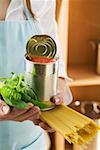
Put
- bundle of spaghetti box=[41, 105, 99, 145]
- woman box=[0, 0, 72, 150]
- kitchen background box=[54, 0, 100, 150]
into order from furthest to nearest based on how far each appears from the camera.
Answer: kitchen background box=[54, 0, 100, 150] → woman box=[0, 0, 72, 150] → bundle of spaghetti box=[41, 105, 99, 145]

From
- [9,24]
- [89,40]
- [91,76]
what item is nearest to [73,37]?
[89,40]

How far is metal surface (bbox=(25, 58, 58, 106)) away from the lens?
60cm

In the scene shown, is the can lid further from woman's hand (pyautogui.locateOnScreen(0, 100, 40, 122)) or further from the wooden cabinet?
the wooden cabinet

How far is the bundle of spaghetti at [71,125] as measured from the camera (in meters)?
0.60

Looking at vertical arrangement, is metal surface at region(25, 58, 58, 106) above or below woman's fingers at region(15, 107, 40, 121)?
above

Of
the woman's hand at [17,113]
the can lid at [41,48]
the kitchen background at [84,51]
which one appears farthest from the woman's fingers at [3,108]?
the kitchen background at [84,51]

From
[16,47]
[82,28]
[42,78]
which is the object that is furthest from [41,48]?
[82,28]

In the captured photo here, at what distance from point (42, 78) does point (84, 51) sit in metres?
0.76

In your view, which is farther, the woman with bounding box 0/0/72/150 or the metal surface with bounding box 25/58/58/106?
the woman with bounding box 0/0/72/150

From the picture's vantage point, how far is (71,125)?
61 centimetres

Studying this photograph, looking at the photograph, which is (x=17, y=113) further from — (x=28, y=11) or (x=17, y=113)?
(x=28, y=11)

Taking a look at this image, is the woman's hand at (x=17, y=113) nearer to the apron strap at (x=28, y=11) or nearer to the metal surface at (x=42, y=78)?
the metal surface at (x=42, y=78)

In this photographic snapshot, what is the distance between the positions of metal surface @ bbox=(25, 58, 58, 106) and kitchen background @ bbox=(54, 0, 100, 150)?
0.57m

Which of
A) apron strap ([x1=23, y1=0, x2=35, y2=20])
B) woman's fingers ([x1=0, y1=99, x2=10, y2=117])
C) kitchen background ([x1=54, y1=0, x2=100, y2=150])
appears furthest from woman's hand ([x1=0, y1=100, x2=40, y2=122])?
kitchen background ([x1=54, y1=0, x2=100, y2=150])
